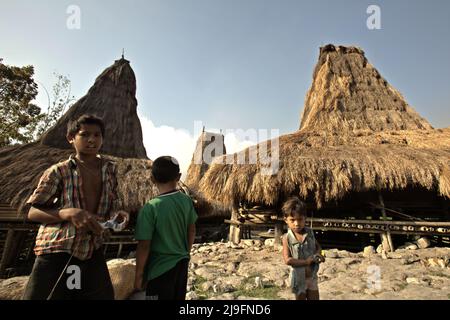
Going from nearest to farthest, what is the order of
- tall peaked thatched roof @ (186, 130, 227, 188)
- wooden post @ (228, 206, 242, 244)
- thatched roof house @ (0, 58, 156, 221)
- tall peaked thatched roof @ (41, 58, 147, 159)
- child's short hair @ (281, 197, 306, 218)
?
1. child's short hair @ (281, 197, 306, 218)
2. thatched roof house @ (0, 58, 156, 221)
3. wooden post @ (228, 206, 242, 244)
4. tall peaked thatched roof @ (41, 58, 147, 159)
5. tall peaked thatched roof @ (186, 130, 227, 188)

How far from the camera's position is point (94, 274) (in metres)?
1.55

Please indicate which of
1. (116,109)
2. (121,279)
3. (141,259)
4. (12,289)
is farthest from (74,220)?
(116,109)

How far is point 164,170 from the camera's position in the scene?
5.96 feet

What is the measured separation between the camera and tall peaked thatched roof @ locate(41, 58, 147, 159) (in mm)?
11758

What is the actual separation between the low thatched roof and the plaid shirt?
258 inches

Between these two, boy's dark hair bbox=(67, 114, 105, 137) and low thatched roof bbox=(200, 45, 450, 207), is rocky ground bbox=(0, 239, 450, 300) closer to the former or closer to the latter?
low thatched roof bbox=(200, 45, 450, 207)

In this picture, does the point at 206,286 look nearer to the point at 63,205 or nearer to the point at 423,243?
the point at 63,205

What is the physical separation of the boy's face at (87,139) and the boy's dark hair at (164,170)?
39cm

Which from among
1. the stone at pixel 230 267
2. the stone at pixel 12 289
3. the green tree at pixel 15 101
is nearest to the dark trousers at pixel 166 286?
the stone at pixel 12 289

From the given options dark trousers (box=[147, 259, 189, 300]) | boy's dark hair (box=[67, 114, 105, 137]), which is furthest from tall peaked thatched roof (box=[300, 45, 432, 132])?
boy's dark hair (box=[67, 114, 105, 137])

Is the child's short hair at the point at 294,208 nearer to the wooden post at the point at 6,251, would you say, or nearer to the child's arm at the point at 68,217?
the child's arm at the point at 68,217

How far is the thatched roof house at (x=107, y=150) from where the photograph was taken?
301 inches

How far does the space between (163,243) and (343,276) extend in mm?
4198
